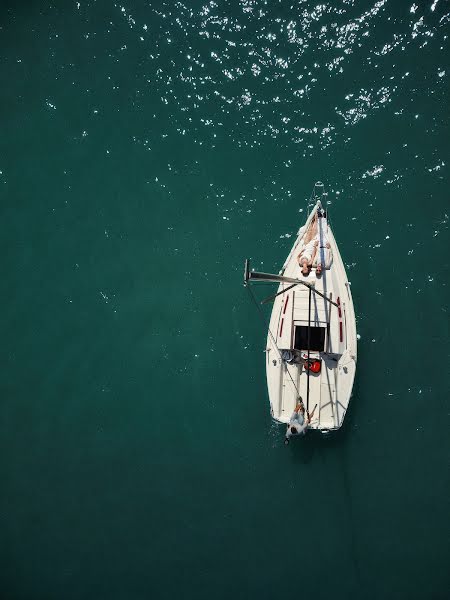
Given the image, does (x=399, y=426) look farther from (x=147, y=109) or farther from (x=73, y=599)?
(x=147, y=109)

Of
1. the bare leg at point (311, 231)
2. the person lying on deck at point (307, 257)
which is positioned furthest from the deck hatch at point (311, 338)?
the bare leg at point (311, 231)

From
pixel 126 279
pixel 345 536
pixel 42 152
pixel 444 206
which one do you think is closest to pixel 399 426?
pixel 345 536

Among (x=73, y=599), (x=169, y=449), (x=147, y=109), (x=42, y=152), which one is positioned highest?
(x=147, y=109)

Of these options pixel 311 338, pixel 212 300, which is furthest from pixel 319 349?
pixel 212 300

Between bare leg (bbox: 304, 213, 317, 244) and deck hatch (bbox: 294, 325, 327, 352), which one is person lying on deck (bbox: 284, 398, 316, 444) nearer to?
deck hatch (bbox: 294, 325, 327, 352)

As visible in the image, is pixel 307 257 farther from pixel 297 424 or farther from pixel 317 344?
pixel 297 424
